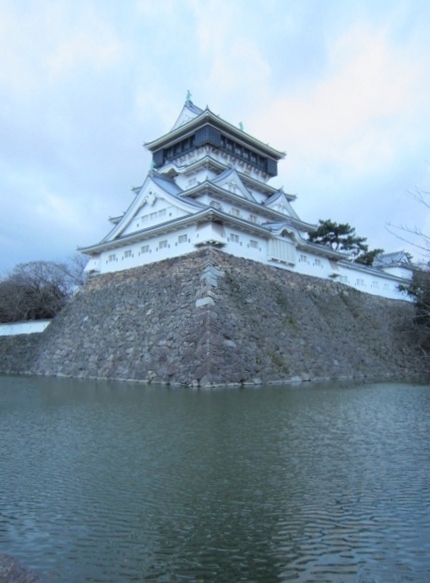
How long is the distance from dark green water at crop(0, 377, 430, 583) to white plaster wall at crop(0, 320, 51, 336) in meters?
15.8

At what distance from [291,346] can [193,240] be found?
5.66 metres

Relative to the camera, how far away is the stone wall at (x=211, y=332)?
47.9ft

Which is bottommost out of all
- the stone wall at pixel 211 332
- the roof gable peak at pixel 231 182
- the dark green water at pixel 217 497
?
the dark green water at pixel 217 497

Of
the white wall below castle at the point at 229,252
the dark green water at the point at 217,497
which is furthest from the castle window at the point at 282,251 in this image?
the dark green water at the point at 217,497

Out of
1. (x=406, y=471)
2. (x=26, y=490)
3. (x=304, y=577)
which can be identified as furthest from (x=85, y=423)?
(x=304, y=577)

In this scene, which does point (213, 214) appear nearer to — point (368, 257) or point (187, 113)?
point (187, 113)

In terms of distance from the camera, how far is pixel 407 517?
3.62 metres

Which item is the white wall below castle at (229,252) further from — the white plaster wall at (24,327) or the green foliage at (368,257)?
the green foliage at (368,257)

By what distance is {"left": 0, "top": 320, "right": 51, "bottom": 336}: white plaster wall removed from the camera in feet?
75.9

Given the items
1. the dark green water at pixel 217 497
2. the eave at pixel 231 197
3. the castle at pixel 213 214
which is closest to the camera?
the dark green water at pixel 217 497

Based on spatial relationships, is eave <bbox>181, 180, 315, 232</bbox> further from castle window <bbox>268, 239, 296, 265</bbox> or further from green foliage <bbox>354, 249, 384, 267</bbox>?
green foliage <bbox>354, 249, 384, 267</bbox>

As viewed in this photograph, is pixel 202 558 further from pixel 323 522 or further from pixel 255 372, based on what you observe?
pixel 255 372

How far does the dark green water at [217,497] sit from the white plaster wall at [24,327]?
15.8m

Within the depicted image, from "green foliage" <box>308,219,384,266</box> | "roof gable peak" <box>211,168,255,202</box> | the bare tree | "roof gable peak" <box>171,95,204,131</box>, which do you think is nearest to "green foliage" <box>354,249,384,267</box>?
"green foliage" <box>308,219,384,266</box>
